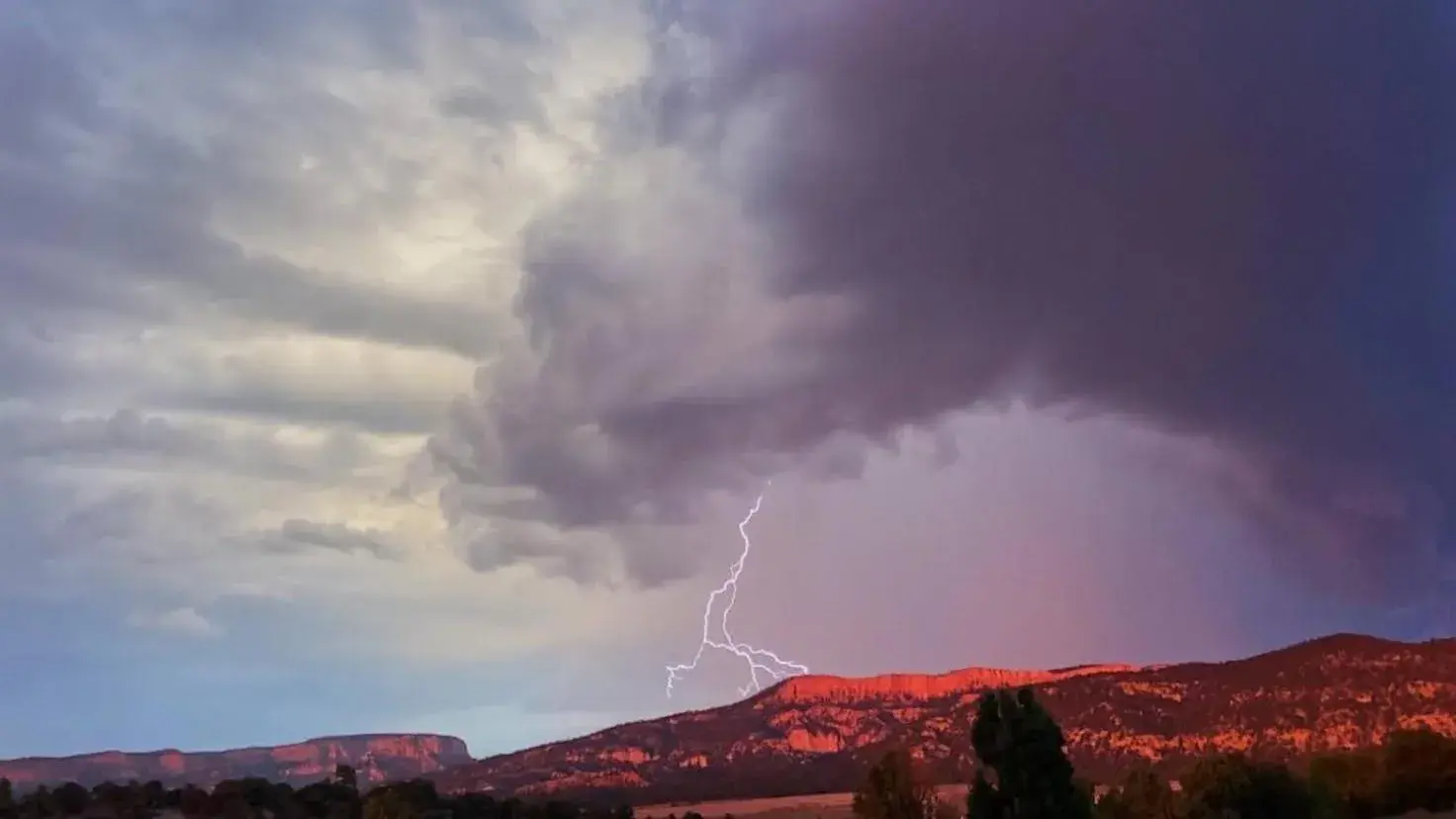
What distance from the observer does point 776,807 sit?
113 metres

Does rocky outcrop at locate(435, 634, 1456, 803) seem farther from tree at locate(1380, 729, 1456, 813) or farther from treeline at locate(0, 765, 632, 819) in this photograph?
treeline at locate(0, 765, 632, 819)

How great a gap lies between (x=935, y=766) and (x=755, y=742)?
4368 cm

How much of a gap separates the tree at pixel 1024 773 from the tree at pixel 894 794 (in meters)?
12.3

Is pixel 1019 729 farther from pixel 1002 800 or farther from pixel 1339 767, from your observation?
pixel 1339 767

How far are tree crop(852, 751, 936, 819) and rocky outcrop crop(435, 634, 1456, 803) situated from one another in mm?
60127

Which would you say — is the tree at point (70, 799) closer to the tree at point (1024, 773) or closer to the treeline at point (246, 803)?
the treeline at point (246, 803)

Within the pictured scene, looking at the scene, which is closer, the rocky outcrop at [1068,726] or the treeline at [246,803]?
the treeline at [246,803]

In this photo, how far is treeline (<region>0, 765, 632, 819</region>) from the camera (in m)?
49.5

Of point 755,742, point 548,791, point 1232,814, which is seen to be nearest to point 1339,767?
Answer: point 1232,814

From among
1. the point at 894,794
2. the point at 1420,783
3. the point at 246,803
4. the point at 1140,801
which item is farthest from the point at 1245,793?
the point at 246,803

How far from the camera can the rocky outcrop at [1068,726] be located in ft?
391

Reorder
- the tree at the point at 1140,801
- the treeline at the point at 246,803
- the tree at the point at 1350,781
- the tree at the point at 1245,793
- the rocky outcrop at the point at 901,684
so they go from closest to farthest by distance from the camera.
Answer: the treeline at the point at 246,803 < the tree at the point at 1245,793 < the tree at the point at 1140,801 < the tree at the point at 1350,781 < the rocky outcrop at the point at 901,684

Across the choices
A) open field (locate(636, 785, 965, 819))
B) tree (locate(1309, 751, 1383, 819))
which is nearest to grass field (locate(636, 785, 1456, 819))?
open field (locate(636, 785, 965, 819))

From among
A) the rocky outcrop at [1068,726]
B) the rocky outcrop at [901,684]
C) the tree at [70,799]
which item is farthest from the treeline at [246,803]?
the rocky outcrop at [901,684]
